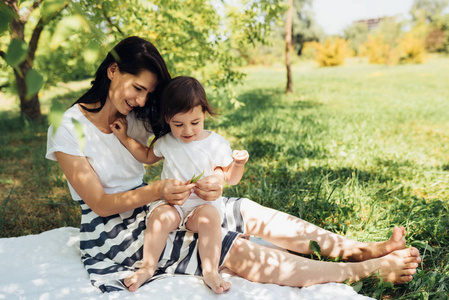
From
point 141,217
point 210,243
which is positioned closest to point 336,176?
point 210,243

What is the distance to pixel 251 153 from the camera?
438 cm

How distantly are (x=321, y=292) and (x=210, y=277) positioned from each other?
596 millimetres

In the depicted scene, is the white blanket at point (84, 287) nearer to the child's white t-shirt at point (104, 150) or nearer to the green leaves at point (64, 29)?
the child's white t-shirt at point (104, 150)

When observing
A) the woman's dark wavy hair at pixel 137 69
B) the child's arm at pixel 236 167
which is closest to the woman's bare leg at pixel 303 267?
the child's arm at pixel 236 167

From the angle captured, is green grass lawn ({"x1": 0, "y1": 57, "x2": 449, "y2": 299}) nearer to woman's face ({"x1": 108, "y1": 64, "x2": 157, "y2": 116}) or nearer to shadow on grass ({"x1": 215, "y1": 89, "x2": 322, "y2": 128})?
shadow on grass ({"x1": 215, "y1": 89, "x2": 322, "y2": 128})

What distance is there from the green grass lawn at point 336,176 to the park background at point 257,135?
0.01 metres

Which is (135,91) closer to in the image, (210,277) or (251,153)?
(210,277)

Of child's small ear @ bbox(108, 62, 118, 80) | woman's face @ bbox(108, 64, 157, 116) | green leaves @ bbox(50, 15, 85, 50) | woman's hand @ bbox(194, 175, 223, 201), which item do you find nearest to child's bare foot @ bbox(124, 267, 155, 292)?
woman's hand @ bbox(194, 175, 223, 201)

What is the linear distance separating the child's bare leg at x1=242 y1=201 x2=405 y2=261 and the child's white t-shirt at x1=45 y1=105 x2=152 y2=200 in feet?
2.60

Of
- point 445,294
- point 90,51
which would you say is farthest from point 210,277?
point 90,51

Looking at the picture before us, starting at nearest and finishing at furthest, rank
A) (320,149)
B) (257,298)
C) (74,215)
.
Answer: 1. (257,298)
2. (74,215)
3. (320,149)

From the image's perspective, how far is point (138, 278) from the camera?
179 centimetres

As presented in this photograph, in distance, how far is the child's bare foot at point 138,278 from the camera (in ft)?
5.80

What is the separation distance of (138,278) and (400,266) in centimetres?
143
